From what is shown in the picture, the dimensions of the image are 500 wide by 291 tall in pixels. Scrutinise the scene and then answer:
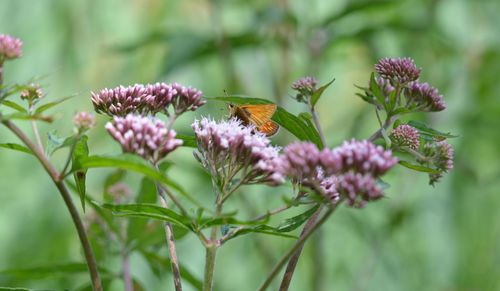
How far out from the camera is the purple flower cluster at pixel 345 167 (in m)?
0.82

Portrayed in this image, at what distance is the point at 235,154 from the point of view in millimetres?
982

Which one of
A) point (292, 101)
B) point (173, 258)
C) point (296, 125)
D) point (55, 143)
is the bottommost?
point (173, 258)

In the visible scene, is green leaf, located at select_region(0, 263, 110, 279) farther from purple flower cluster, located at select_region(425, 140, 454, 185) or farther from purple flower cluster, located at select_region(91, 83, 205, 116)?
purple flower cluster, located at select_region(425, 140, 454, 185)

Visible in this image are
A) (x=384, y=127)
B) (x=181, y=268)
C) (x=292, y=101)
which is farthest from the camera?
(x=292, y=101)

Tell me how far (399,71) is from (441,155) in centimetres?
13

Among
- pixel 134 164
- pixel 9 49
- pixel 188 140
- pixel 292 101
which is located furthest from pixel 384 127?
pixel 292 101

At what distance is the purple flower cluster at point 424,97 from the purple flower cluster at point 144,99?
31 centimetres

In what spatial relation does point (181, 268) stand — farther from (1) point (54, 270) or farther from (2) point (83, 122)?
A: (2) point (83, 122)

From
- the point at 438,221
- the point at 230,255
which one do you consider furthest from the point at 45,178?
the point at 438,221

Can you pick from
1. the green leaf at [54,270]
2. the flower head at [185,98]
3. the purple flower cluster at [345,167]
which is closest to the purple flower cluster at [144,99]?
the flower head at [185,98]

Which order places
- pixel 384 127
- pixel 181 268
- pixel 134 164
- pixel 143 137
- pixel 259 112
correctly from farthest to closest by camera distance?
pixel 181 268 < pixel 259 112 < pixel 384 127 < pixel 143 137 < pixel 134 164

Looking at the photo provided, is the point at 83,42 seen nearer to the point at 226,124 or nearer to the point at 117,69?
the point at 117,69

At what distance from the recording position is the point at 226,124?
1057 mm

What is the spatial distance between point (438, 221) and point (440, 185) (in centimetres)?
15
